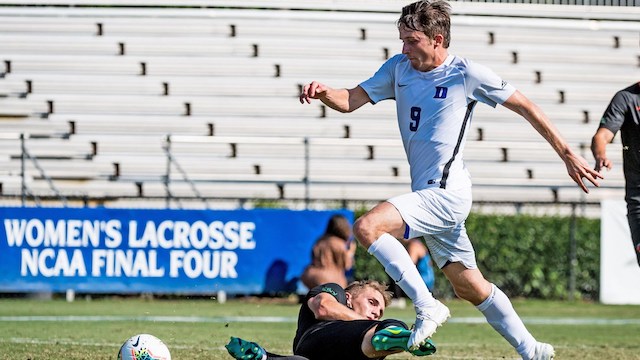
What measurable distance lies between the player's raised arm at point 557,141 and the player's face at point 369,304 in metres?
1.39

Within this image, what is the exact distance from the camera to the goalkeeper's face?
6914mm

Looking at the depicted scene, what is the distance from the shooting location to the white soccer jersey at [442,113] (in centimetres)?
702

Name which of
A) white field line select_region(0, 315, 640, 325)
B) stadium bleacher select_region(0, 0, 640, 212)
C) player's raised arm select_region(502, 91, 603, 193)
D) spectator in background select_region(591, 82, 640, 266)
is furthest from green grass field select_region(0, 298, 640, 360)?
stadium bleacher select_region(0, 0, 640, 212)

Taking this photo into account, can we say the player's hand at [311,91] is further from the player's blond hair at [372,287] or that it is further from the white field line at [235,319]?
the white field line at [235,319]

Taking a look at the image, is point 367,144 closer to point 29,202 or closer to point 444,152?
point 29,202

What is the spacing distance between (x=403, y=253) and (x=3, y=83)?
56.4 ft

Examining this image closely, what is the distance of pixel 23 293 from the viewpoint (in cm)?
1731

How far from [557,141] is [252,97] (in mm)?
16039

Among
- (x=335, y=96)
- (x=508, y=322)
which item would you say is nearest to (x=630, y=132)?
(x=508, y=322)

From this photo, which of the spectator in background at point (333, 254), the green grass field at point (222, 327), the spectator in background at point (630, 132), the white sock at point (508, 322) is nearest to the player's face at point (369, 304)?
the white sock at point (508, 322)

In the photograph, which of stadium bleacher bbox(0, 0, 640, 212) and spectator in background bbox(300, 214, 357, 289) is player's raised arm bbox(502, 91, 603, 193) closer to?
spectator in background bbox(300, 214, 357, 289)

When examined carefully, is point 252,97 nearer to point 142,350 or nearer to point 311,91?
point 311,91

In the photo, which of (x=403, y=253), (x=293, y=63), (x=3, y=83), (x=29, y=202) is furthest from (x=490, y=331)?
(x=3, y=83)

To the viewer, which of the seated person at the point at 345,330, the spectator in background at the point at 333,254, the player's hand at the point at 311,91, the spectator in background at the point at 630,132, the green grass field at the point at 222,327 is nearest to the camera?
the seated person at the point at 345,330
